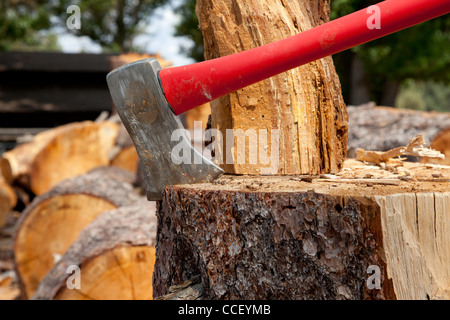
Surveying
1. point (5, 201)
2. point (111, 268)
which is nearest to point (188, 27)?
point (5, 201)

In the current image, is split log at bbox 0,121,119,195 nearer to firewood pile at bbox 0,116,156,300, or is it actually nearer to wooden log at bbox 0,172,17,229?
firewood pile at bbox 0,116,156,300

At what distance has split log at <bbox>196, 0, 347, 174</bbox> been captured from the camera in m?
1.58

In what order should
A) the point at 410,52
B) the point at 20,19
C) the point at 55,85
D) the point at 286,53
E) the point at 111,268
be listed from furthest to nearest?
the point at 20,19, the point at 55,85, the point at 410,52, the point at 111,268, the point at 286,53

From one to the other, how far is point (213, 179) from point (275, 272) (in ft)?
1.26

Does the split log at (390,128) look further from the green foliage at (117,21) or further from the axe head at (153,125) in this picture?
the green foliage at (117,21)

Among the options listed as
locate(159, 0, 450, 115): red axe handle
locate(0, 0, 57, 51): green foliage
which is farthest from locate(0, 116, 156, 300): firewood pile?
locate(0, 0, 57, 51): green foliage

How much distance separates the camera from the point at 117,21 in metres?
13.7

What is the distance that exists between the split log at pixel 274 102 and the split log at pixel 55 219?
1.63 metres

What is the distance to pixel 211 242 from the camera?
1.24m

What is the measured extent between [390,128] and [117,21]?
12.2 meters

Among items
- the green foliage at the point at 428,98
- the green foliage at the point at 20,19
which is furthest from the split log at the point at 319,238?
the green foliage at the point at 428,98

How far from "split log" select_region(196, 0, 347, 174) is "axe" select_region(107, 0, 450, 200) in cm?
24

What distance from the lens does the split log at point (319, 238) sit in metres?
1.09

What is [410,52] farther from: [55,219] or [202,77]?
[202,77]
